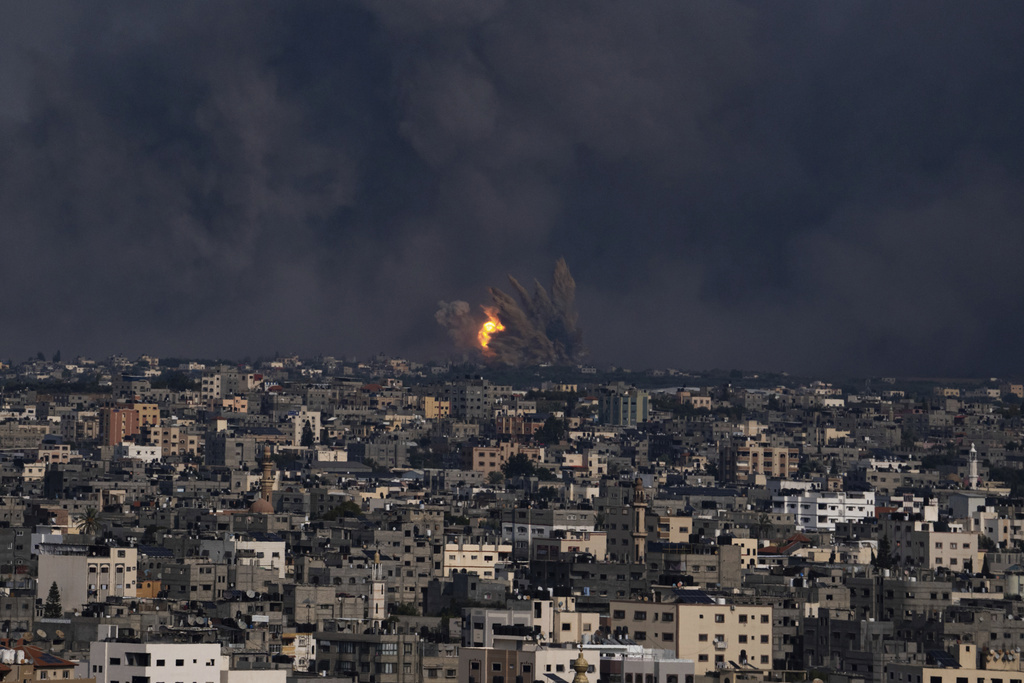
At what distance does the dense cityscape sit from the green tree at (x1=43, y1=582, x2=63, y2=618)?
8 centimetres

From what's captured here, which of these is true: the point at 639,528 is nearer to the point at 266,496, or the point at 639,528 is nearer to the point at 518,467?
the point at 266,496

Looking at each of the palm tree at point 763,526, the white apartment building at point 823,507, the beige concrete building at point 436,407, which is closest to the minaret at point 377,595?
the palm tree at point 763,526

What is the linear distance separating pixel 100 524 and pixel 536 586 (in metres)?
18.7

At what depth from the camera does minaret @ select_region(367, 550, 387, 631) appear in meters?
54.9

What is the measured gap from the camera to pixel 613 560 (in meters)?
63.8

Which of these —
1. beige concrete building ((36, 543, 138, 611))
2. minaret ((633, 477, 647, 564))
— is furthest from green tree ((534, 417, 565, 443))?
beige concrete building ((36, 543, 138, 611))

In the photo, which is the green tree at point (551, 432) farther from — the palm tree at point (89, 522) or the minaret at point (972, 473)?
the palm tree at point (89, 522)

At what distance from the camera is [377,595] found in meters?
56.5

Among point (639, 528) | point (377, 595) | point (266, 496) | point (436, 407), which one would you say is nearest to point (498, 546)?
point (639, 528)

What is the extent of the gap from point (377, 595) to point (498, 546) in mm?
11948

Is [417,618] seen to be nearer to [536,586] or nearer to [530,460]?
[536,586]

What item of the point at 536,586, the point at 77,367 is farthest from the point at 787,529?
the point at 77,367

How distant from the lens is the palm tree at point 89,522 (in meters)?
70.1

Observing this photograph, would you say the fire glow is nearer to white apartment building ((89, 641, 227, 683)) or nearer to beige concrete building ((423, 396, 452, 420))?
beige concrete building ((423, 396, 452, 420))
